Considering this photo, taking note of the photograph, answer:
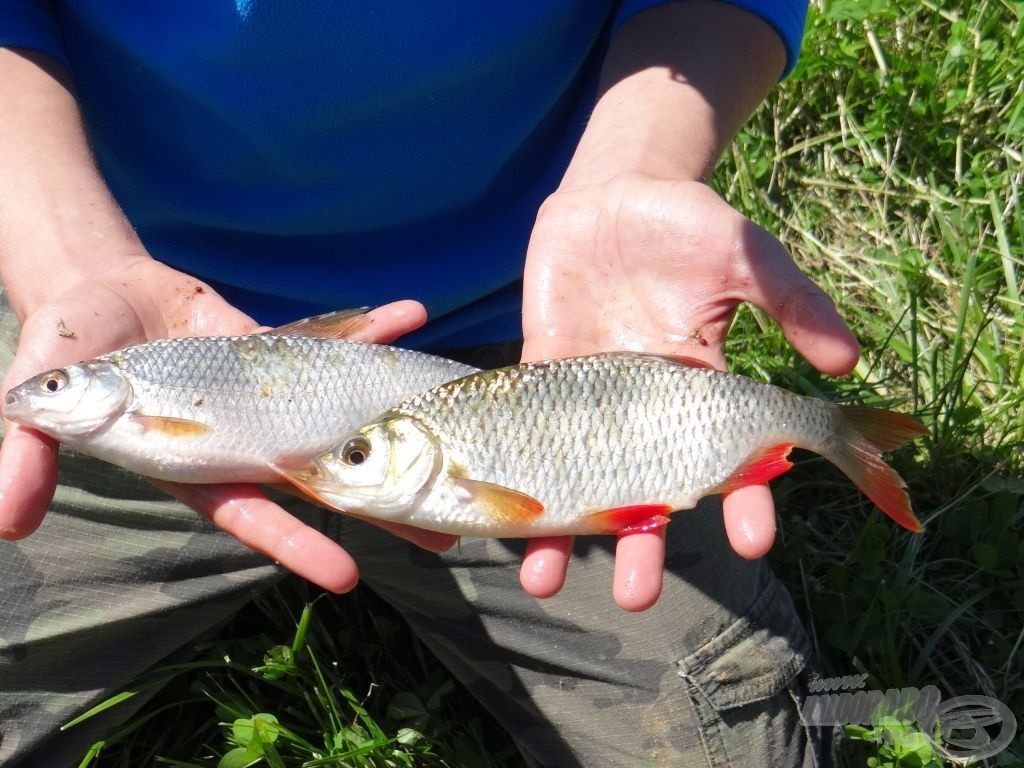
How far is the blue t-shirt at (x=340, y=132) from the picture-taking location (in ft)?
6.48

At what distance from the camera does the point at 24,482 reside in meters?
1.65

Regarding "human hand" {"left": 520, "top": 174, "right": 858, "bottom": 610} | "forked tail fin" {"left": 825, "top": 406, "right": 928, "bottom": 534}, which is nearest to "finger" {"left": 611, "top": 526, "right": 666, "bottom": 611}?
"human hand" {"left": 520, "top": 174, "right": 858, "bottom": 610}

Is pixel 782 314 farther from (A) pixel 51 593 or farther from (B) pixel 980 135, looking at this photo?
(B) pixel 980 135

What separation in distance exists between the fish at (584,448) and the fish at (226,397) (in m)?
0.12

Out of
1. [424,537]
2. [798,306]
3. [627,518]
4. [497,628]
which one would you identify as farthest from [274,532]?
[798,306]

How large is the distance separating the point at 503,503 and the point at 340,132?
89 centimetres

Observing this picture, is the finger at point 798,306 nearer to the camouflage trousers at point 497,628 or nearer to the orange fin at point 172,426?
the camouflage trousers at point 497,628

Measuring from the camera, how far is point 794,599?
2.75 meters

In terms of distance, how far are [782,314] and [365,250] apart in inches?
41.1

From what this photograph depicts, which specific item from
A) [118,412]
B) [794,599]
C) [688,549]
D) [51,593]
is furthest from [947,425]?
[51,593]

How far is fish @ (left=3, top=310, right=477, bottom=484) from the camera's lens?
6.15 feet

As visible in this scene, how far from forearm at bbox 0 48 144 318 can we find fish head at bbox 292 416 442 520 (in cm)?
64

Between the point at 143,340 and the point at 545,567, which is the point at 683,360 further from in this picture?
the point at 143,340

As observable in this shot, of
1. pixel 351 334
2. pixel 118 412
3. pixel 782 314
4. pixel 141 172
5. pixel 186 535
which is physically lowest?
pixel 186 535
